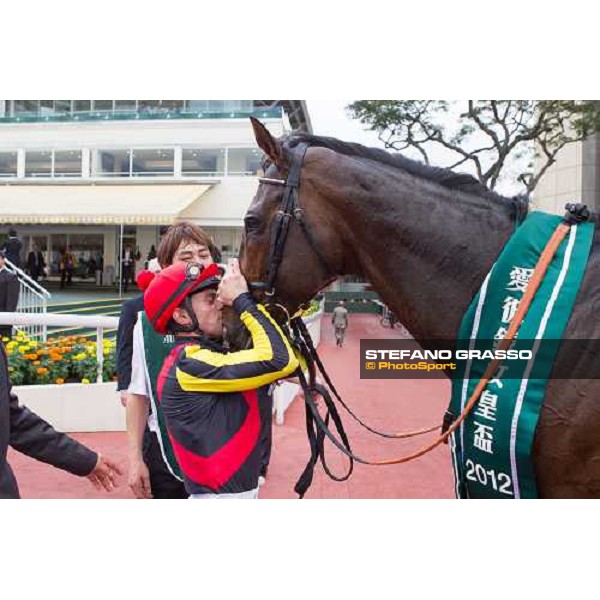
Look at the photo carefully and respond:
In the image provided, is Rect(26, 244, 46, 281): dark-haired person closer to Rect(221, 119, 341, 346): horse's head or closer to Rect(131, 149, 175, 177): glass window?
Rect(131, 149, 175, 177): glass window

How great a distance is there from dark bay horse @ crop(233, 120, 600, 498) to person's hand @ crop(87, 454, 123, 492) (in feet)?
2.84

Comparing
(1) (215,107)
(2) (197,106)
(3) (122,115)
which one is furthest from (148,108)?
(1) (215,107)

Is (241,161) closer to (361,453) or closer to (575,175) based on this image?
(575,175)

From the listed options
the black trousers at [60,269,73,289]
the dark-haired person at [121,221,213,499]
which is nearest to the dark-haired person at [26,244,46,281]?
the black trousers at [60,269,73,289]

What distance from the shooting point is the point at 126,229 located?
11008 mm

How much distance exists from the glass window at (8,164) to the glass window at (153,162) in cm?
263

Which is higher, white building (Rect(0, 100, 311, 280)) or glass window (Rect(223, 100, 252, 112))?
glass window (Rect(223, 100, 252, 112))

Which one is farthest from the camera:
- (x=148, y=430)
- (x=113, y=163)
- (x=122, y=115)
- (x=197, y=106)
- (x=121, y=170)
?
(x=121, y=170)

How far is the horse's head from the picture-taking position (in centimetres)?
176

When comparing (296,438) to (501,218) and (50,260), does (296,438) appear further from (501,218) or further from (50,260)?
(50,260)

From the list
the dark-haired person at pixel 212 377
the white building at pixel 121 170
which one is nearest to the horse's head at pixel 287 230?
the dark-haired person at pixel 212 377

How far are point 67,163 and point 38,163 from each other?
63cm

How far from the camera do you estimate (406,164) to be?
1.83 metres

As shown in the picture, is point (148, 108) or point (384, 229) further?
point (148, 108)
